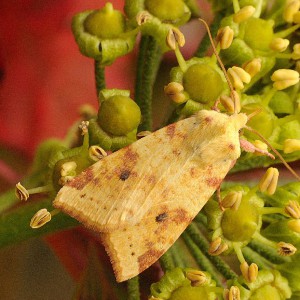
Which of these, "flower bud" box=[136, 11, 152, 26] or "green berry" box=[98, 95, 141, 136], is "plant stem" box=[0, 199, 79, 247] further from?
"flower bud" box=[136, 11, 152, 26]

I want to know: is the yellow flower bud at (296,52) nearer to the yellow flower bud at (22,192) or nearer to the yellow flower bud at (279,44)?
the yellow flower bud at (279,44)

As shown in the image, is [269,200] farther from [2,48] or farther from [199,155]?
[2,48]

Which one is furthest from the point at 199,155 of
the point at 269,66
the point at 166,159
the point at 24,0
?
the point at 24,0

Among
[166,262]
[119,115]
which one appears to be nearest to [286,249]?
[166,262]

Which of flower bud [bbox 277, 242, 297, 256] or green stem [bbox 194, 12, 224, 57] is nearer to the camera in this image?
flower bud [bbox 277, 242, 297, 256]

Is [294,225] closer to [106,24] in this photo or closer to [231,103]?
[231,103]

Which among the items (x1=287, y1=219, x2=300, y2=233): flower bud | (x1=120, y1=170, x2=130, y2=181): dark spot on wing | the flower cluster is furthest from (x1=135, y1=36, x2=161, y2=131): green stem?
(x1=287, y1=219, x2=300, y2=233): flower bud

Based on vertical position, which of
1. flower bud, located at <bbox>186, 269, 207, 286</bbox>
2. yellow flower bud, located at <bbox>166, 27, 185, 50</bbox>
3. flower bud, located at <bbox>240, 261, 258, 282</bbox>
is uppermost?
yellow flower bud, located at <bbox>166, 27, 185, 50</bbox>
